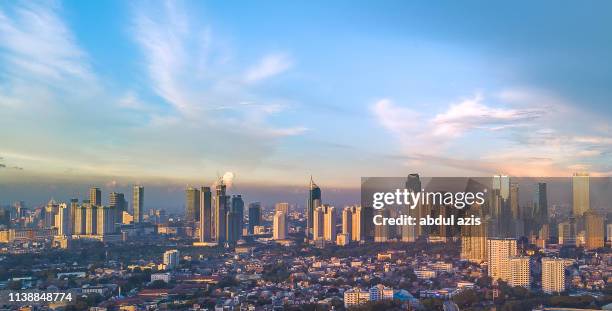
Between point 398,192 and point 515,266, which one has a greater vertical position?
point 398,192

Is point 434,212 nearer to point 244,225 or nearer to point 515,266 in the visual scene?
point 515,266

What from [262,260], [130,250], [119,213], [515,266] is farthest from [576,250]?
[119,213]

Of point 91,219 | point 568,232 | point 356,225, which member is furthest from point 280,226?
point 568,232

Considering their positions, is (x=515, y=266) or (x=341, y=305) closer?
(x=341, y=305)

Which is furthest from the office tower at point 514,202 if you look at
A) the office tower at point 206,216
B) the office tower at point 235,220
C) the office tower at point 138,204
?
the office tower at point 138,204

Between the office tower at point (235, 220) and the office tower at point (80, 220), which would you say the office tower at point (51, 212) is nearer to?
the office tower at point (80, 220)

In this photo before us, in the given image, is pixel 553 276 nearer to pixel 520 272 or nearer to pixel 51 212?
pixel 520 272
